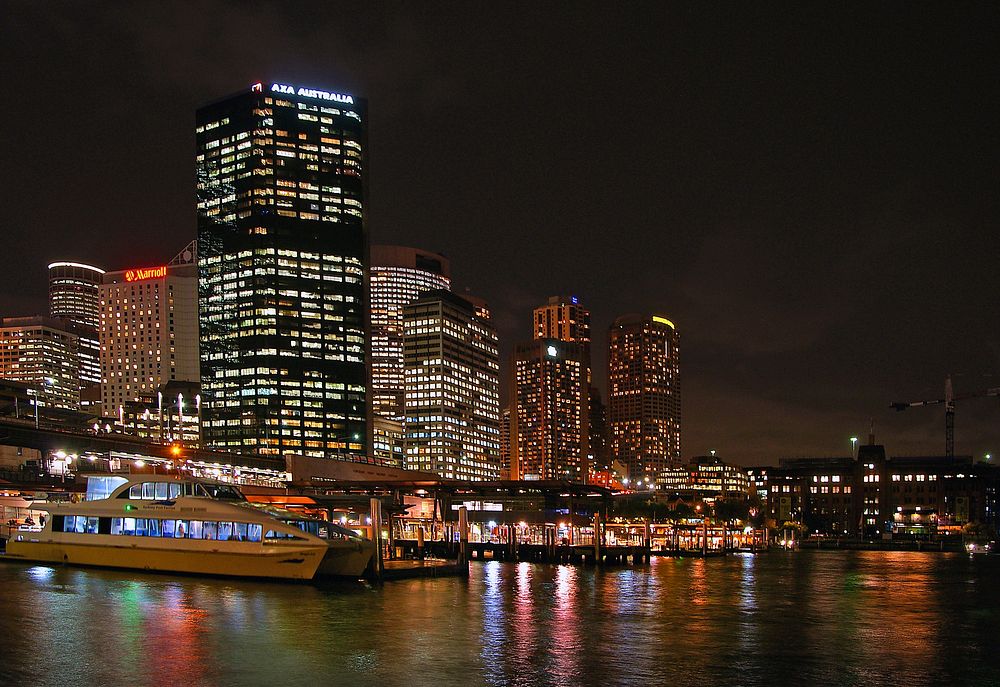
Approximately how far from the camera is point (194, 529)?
66312 millimetres

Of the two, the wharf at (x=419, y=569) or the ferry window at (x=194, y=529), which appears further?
the wharf at (x=419, y=569)

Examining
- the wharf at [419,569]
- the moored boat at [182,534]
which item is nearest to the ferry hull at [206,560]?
the moored boat at [182,534]

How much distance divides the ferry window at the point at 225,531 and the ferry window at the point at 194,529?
5.17 ft

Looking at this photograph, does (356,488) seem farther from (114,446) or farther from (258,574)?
(258,574)

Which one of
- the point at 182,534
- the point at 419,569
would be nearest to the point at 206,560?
the point at 182,534

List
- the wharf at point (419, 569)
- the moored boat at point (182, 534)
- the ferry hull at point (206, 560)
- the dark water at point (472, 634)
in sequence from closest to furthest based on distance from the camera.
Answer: the dark water at point (472, 634), the ferry hull at point (206, 560), the moored boat at point (182, 534), the wharf at point (419, 569)

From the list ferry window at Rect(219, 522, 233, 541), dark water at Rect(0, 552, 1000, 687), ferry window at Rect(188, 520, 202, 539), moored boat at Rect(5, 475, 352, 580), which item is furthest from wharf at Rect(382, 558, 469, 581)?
ferry window at Rect(188, 520, 202, 539)

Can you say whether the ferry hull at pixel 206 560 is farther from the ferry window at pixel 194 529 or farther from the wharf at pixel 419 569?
the wharf at pixel 419 569

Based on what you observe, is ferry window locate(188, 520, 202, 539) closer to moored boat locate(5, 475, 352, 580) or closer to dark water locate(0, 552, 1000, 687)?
moored boat locate(5, 475, 352, 580)

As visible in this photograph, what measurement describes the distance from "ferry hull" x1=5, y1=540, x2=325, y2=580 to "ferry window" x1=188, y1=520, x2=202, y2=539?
102cm

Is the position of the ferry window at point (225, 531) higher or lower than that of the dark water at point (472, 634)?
higher

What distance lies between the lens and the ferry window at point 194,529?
66.1 metres

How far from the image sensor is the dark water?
39500mm

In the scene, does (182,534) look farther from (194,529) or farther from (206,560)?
(206,560)
